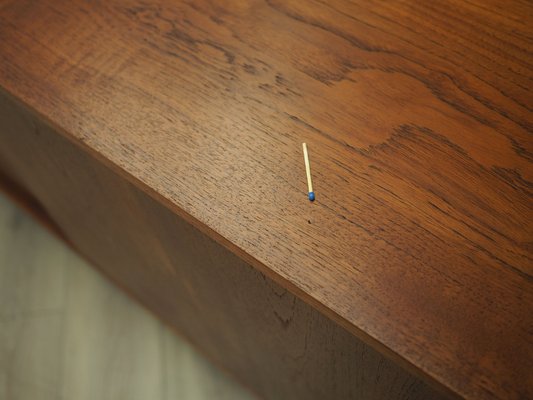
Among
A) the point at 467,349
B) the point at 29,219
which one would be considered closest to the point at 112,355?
the point at 29,219

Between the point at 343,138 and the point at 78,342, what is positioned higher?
the point at 343,138

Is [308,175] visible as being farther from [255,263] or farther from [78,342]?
[78,342]

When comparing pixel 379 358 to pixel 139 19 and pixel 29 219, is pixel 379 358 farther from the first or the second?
pixel 29 219

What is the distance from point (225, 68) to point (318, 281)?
0.27 meters

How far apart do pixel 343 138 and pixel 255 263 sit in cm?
16

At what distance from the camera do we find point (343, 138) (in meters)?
0.55

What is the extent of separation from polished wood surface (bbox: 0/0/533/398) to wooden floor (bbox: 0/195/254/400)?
68 cm

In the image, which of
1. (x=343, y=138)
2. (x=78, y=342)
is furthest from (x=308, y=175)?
(x=78, y=342)

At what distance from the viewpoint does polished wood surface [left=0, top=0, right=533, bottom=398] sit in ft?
1.50

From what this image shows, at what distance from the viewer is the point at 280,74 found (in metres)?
0.60

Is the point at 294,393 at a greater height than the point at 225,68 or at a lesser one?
lesser

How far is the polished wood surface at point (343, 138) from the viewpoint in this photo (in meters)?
0.46

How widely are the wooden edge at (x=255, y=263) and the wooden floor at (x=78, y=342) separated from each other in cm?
66

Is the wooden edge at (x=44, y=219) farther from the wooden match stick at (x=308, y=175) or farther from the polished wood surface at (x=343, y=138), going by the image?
the wooden match stick at (x=308, y=175)
